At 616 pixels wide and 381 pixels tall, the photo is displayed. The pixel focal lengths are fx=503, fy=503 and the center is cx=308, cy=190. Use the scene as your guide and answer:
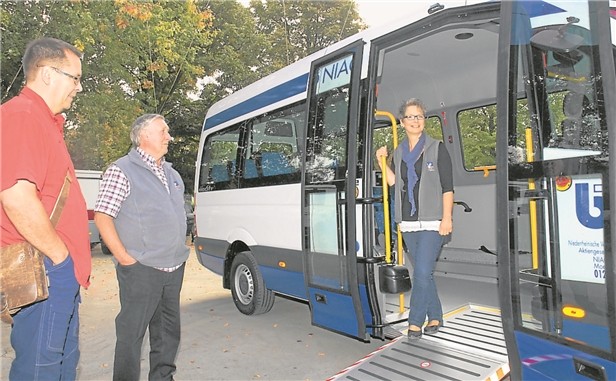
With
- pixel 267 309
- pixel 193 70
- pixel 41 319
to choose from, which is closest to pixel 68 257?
pixel 41 319

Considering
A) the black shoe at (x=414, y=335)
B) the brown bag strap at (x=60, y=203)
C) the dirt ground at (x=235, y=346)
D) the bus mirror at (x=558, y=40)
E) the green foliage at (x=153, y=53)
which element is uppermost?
the green foliage at (x=153, y=53)

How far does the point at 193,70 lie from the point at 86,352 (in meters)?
14.8

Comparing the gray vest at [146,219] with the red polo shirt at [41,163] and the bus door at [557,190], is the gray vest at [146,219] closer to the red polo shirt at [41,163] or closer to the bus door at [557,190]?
the red polo shirt at [41,163]

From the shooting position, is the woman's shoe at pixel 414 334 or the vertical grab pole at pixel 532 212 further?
the woman's shoe at pixel 414 334

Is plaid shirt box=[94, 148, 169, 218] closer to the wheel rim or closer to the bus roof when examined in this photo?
the bus roof

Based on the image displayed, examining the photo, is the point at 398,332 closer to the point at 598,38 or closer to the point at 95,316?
the point at 598,38

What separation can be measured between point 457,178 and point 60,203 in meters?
5.68

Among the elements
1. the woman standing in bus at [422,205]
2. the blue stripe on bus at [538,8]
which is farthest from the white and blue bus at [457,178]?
the woman standing in bus at [422,205]

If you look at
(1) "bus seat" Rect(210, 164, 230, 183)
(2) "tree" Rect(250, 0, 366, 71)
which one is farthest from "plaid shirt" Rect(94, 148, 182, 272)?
(2) "tree" Rect(250, 0, 366, 71)

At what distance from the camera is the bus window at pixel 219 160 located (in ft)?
22.2

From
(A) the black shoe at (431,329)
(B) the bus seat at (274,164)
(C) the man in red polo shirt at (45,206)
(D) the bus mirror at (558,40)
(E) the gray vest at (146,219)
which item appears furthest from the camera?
(B) the bus seat at (274,164)

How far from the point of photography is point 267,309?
20.9 feet

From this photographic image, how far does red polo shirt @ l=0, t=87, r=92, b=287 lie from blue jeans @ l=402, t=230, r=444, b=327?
2549mm

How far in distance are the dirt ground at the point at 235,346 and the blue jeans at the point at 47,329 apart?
210 centimetres
